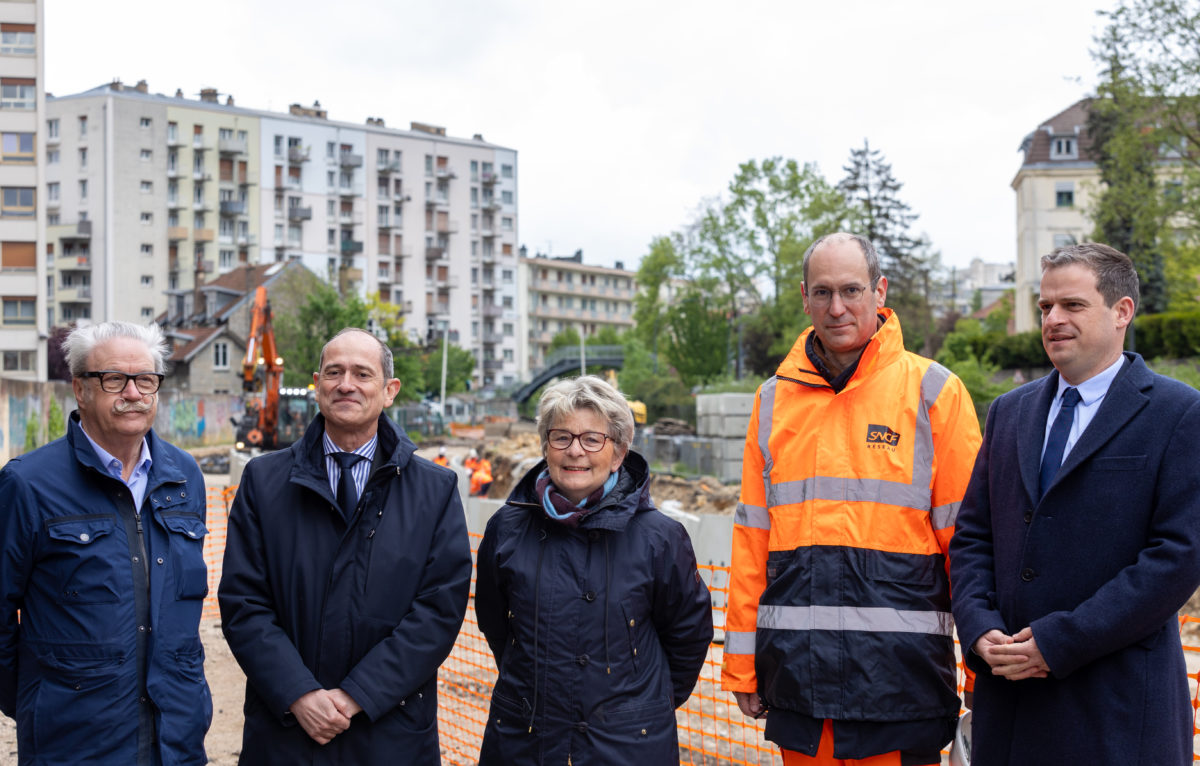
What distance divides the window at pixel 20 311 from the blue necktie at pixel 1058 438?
41.4 meters

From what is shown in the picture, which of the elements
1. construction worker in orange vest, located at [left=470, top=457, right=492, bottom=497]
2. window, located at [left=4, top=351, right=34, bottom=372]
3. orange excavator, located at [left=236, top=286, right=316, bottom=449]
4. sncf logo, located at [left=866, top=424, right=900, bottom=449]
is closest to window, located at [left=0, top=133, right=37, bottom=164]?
window, located at [left=4, top=351, right=34, bottom=372]

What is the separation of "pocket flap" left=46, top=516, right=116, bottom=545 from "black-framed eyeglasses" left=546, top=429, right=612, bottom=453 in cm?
148

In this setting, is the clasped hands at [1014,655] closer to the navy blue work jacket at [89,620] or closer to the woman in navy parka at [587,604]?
the woman in navy parka at [587,604]

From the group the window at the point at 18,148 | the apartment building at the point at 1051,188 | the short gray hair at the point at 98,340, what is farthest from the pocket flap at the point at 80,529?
the apartment building at the point at 1051,188

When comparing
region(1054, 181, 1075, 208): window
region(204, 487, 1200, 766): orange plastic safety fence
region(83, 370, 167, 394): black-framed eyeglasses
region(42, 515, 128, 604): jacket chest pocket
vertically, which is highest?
region(1054, 181, 1075, 208): window

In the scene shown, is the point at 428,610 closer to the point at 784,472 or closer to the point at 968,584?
the point at 784,472

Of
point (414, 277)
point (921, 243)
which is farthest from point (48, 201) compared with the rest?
point (921, 243)

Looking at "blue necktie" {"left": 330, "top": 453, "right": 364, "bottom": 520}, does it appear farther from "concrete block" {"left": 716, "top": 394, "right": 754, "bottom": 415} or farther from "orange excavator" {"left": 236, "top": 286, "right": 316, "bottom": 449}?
"orange excavator" {"left": 236, "top": 286, "right": 316, "bottom": 449}

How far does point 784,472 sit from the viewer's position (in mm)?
3553

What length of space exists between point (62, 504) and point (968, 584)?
2.85 m

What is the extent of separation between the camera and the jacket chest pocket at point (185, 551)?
357 centimetres

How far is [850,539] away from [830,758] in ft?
2.25

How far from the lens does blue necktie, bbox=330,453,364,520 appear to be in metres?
3.57

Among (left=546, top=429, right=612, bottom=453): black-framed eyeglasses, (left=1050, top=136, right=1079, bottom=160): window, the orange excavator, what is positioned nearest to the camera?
(left=546, top=429, right=612, bottom=453): black-framed eyeglasses
